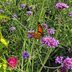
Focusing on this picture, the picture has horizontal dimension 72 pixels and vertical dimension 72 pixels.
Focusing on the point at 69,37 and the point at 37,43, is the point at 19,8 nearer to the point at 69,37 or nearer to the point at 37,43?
the point at 69,37

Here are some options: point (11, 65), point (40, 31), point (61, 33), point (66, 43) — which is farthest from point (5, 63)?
point (61, 33)

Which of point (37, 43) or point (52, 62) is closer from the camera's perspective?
point (37, 43)

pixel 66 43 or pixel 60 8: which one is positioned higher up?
pixel 60 8

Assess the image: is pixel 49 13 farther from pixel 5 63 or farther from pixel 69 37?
pixel 5 63

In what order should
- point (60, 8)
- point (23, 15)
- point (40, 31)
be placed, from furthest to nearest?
point (23, 15)
point (60, 8)
point (40, 31)

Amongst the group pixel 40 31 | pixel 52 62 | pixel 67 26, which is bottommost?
pixel 52 62

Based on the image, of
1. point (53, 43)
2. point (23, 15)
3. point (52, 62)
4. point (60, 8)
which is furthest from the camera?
point (23, 15)

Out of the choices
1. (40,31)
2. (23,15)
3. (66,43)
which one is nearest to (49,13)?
(23,15)

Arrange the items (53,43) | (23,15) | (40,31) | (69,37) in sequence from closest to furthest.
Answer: (40,31), (53,43), (69,37), (23,15)

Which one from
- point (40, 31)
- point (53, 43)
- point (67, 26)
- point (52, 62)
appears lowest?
point (52, 62)
